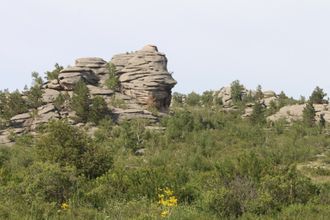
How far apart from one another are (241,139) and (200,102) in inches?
797

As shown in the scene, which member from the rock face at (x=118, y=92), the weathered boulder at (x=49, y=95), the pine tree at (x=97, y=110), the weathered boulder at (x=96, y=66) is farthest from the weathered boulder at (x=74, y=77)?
the pine tree at (x=97, y=110)

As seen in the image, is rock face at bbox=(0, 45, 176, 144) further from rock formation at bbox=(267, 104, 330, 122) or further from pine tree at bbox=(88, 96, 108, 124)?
rock formation at bbox=(267, 104, 330, 122)

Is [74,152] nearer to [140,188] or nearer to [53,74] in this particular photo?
[140,188]

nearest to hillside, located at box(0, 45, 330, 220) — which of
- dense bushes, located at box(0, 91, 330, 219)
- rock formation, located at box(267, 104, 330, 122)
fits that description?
dense bushes, located at box(0, 91, 330, 219)

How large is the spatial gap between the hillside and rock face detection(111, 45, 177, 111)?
116mm

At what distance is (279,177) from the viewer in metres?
12.5

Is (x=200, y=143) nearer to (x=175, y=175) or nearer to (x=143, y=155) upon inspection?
(x=143, y=155)

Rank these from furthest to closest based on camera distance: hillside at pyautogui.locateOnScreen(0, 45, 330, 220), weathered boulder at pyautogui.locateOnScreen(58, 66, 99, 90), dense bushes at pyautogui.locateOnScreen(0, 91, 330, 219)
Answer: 1. weathered boulder at pyautogui.locateOnScreen(58, 66, 99, 90)
2. hillside at pyautogui.locateOnScreen(0, 45, 330, 220)
3. dense bushes at pyautogui.locateOnScreen(0, 91, 330, 219)

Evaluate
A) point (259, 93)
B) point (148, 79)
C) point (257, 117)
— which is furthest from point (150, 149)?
point (259, 93)

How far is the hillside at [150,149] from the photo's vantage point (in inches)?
427

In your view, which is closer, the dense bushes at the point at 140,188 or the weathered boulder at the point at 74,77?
the dense bushes at the point at 140,188

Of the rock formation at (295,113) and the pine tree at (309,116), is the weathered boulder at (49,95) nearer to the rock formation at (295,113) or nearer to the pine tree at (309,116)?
the rock formation at (295,113)

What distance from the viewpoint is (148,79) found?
158ft

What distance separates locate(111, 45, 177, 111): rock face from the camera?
4756 cm
